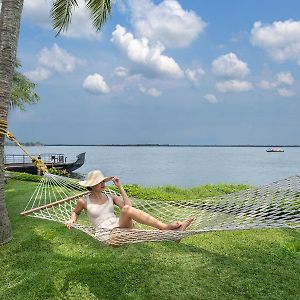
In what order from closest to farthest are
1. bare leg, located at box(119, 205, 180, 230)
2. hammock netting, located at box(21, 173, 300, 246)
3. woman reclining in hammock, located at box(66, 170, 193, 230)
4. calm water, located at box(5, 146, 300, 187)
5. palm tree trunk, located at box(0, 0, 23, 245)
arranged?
1. hammock netting, located at box(21, 173, 300, 246)
2. bare leg, located at box(119, 205, 180, 230)
3. woman reclining in hammock, located at box(66, 170, 193, 230)
4. palm tree trunk, located at box(0, 0, 23, 245)
5. calm water, located at box(5, 146, 300, 187)

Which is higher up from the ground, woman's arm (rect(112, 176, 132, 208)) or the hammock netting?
woman's arm (rect(112, 176, 132, 208))

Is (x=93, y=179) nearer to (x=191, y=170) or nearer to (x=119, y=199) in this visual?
(x=119, y=199)

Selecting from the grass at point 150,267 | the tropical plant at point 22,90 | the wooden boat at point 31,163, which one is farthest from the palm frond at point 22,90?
the grass at point 150,267

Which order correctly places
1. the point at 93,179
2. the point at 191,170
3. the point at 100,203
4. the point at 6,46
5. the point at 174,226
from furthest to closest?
the point at 191,170 < the point at 6,46 < the point at 100,203 < the point at 93,179 < the point at 174,226

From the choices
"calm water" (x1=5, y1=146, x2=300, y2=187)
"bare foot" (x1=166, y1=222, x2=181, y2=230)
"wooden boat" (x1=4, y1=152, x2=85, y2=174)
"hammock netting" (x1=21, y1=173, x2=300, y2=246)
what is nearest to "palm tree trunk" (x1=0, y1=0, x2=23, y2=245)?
"hammock netting" (x1=21, y1=173, x2=300, y2=246)

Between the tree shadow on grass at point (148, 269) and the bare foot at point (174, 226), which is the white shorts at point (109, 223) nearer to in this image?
the tree shadow on grass at point (148, 269)

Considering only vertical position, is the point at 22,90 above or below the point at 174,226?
above

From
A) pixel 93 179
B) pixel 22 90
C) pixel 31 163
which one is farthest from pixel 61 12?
pixel 31 163

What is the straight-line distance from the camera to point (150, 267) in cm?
388

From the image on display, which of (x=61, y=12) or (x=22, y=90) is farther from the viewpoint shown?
(x=22, y=90)

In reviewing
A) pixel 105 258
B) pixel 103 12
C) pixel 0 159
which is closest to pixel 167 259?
pixel 105 258

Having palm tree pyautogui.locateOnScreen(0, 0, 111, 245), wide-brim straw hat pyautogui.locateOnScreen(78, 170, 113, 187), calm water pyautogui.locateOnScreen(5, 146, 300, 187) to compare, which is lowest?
calm water pyautogui.locateOnScreen(5, 146, 300, 187)

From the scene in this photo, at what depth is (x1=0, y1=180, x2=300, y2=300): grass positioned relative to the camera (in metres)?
3.38

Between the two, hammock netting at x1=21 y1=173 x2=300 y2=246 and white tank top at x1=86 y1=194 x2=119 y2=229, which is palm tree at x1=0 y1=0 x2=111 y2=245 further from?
white tank top at x1=86 y1=194 x2=119 y2=229
